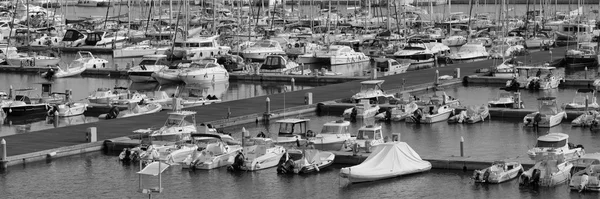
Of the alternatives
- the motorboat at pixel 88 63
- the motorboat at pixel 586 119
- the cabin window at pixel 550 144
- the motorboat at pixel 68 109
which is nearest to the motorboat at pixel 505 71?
the motorboat at pixel 586 119

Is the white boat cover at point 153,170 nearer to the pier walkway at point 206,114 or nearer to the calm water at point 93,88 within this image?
the pier walkway at point 206,114

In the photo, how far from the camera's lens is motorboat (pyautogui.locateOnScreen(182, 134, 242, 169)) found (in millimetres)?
42375

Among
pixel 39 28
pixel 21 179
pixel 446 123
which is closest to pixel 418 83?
pixel 446 123

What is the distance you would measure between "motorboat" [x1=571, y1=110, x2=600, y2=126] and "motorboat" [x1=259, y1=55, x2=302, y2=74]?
25990 millimetres

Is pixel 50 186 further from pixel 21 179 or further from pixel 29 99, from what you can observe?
pixel 29 99

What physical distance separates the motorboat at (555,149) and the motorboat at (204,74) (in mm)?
31082

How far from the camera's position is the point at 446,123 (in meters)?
52.7

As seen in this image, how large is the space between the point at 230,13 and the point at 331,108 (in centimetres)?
6570

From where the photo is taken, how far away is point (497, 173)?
128ft

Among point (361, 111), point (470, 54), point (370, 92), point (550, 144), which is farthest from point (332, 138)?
point (470, 54)

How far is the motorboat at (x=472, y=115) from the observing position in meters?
→ 52.6

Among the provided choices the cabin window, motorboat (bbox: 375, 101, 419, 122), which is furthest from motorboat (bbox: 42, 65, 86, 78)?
the cabin window

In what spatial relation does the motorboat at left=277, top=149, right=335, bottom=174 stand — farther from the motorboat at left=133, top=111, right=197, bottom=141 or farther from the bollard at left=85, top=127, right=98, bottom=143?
the bollard at left=85, top=127, right=98, bottom=143

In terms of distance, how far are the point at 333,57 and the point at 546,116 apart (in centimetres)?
3268
